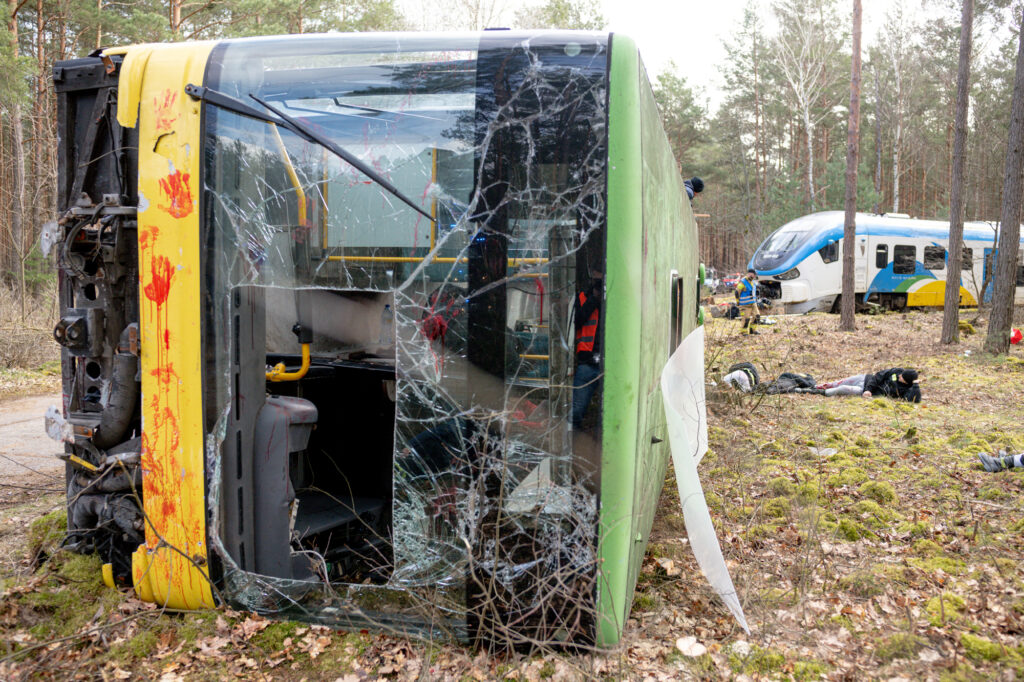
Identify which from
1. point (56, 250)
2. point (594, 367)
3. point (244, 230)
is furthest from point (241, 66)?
point (594, 367)

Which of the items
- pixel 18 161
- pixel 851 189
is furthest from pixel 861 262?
pixel 18 161

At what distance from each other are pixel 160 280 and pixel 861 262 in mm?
20636

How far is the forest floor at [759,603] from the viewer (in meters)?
2.88

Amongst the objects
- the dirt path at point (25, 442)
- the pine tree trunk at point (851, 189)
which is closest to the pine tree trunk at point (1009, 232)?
the pine tree trunk at point (851, 189)

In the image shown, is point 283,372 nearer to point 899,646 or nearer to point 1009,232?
point 899,646

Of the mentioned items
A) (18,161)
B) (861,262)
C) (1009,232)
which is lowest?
(861,262)

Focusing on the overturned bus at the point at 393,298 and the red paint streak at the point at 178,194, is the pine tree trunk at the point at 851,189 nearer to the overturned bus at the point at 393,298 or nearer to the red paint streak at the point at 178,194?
the overturned bus at the point at 393,298

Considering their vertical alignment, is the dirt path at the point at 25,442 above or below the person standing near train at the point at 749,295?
below

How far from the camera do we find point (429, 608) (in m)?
2.85

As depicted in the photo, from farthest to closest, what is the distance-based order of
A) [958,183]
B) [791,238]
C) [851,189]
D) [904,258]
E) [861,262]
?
1. [904,258]
2. [791,238]
3. [861,262]
4. [851,189]
5. [958,183]

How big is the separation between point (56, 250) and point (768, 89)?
3528cm

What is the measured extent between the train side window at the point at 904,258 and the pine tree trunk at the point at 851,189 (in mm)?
4693

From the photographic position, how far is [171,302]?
9.56 feet

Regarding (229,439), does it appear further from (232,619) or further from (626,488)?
(626,488)
